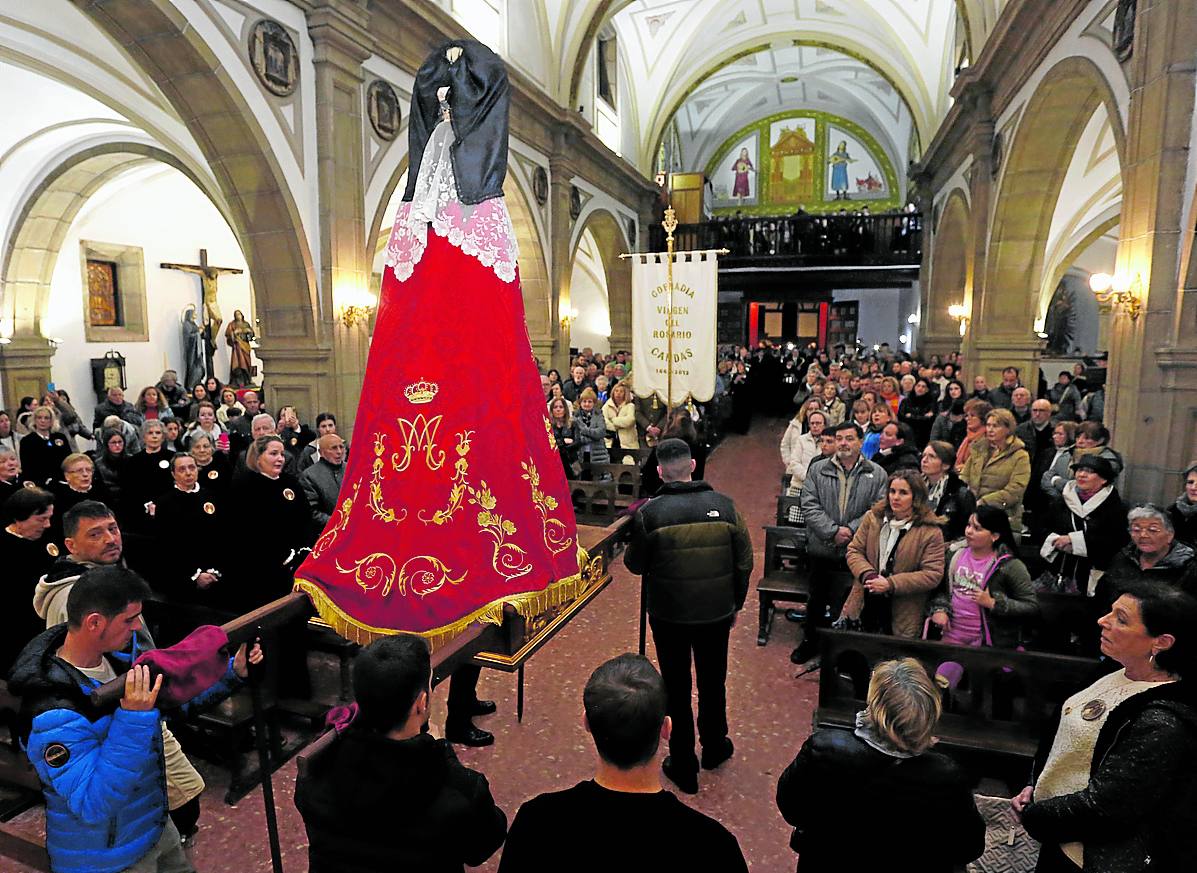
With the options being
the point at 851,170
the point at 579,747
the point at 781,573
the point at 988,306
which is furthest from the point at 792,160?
the point at 579,747

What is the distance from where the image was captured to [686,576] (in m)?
3.45

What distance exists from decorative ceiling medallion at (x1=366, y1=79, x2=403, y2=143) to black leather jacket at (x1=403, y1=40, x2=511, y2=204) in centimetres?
700

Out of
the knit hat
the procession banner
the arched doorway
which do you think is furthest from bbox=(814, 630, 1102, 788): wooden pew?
the arched doorway

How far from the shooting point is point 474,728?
389 centimetres

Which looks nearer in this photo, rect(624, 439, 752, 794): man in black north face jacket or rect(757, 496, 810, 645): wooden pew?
rect(624, 439, 752, 794): man in black north face jacket

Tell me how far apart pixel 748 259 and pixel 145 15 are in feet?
53.7

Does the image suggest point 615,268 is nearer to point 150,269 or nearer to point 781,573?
point 150,269

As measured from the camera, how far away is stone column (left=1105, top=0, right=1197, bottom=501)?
6.08 meters

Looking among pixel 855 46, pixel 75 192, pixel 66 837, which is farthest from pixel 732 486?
pixel 855 46

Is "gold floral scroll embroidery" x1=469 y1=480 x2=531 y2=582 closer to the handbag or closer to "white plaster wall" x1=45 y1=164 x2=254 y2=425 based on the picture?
the handbag

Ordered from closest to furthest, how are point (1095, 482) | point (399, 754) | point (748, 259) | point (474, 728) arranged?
point (399, 754), point (474, 728), point (1095, 482), point (748, 259)

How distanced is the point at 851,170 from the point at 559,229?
16813mm

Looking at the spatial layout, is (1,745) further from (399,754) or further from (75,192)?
(75,192)

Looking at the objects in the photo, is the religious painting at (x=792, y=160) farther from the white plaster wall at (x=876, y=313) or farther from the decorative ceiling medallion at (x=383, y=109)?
the decorative ceiling medallion at (x=383, y=109)
